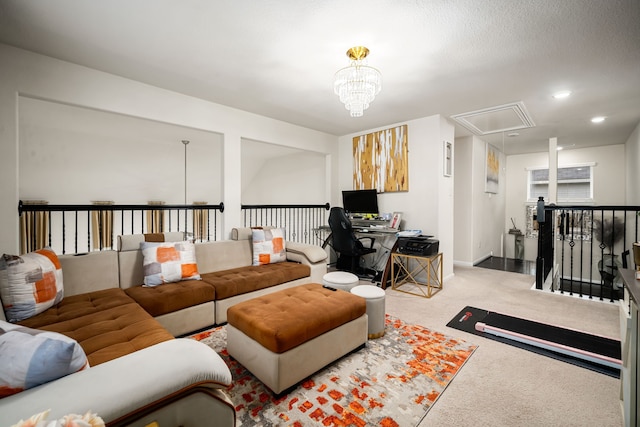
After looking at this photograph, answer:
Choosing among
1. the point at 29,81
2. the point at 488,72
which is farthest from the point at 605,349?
the point at 29,81

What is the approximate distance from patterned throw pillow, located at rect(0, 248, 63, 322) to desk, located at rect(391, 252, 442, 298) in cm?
352

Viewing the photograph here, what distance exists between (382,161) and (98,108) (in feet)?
12.5

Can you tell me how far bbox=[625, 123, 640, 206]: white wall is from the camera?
13.9ft

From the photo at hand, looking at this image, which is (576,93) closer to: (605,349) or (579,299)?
(579,299)

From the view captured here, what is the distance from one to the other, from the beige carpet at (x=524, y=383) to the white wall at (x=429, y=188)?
1.26 meters

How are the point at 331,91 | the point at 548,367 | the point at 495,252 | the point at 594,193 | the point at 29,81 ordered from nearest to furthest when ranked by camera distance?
the point at 548,367 < the point at 29,81 < the point at 331,91 < the point at 594,193 < the point at 495,252

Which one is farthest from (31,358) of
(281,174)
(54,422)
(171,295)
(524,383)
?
(281,174)

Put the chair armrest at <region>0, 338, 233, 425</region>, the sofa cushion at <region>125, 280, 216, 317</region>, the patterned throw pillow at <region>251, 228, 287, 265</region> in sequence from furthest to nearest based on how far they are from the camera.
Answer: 1. the patterned throw pillow at <region>251, 228, 287, 265</region>
2. the sofa cushion at <region>125, 280, 216, 317</region>
3. the chair armrest at <region>0, 338, 233, 425</region>

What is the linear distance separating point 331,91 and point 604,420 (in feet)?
11.1

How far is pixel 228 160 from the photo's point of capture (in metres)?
3.64

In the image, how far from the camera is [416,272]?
409 centimetres

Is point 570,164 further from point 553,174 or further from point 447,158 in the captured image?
point 447,158

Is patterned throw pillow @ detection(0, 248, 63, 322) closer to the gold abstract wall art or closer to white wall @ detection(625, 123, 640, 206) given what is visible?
the gold abstract wall art

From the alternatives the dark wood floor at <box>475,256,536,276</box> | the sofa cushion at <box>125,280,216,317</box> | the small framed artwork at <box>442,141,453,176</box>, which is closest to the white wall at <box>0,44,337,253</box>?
the sofa cushion at <box>125,280,216,317</box>
